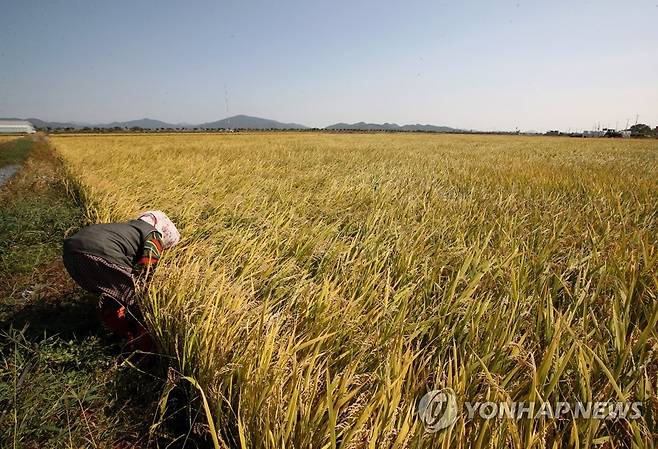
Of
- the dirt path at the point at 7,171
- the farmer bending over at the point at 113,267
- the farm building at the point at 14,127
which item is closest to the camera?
the farmer bending over at the point at 113,267

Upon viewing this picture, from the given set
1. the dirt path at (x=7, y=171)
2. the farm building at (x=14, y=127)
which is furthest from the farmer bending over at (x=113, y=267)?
the farm building at (x=14, y=127)

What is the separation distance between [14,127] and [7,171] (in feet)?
248

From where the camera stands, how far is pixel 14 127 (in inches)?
2429

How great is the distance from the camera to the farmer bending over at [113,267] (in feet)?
6.69

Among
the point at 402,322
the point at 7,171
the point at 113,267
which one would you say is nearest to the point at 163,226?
the point at 113,267

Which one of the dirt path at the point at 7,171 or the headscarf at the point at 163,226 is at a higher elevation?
the headscarf at the point at 163,226

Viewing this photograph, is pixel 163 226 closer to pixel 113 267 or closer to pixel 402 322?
pixel 113 267

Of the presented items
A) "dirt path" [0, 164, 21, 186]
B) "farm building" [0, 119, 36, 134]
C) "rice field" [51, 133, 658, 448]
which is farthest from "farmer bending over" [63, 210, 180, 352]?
"farm building" [0, 119, 36, 134]

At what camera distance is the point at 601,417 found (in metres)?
1.02

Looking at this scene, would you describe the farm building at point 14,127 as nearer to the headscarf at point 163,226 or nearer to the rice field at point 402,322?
the headscarf at point 163,226

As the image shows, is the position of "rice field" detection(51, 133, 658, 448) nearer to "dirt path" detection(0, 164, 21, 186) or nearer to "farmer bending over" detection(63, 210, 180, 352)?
"farmer bending over" detection(63, 210, 180, 352)

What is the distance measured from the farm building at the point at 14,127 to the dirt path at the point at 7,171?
222 ft

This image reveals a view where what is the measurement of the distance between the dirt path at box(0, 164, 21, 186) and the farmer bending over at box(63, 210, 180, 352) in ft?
30.3

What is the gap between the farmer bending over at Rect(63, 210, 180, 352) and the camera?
2.04 m
